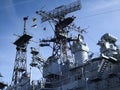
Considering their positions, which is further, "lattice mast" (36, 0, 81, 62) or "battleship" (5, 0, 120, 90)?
"lattice mast" (36, 0, 81, 62)

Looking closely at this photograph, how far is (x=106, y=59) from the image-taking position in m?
26.2

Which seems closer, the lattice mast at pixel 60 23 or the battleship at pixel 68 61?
the battleship at pixel 68 61

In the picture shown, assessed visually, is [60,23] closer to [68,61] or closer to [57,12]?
[57,12]

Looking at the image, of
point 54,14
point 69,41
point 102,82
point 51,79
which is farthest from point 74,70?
point 54,14

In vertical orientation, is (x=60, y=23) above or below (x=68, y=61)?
above

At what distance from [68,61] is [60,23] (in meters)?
8.03

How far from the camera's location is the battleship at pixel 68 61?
2653cm

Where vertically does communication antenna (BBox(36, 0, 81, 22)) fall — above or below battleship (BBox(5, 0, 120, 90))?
above

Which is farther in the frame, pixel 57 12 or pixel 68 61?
pixel 57 12

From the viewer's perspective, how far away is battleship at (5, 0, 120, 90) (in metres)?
26.5

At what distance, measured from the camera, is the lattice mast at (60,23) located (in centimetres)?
3866

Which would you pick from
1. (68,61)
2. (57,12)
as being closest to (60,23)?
(57,12)

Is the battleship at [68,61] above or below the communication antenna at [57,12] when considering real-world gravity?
below

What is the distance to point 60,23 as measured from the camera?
3969 cm
